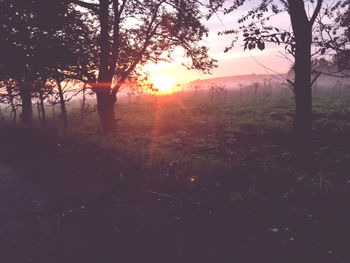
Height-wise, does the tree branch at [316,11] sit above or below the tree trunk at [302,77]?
above

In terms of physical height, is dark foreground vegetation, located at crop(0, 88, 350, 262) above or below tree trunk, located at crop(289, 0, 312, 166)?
below

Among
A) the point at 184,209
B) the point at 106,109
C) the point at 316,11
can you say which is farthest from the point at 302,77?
the point at 106,109

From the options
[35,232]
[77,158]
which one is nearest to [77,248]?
[35,232]

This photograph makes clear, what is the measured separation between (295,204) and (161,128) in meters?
13.6

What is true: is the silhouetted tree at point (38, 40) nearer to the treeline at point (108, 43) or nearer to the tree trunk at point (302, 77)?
the treeline at point (108, 43)

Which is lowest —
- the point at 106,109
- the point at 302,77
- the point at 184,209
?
the point at 184,209

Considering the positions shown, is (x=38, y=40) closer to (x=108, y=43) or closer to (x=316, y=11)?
(x=108, y=43)

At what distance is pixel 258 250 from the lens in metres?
3.84

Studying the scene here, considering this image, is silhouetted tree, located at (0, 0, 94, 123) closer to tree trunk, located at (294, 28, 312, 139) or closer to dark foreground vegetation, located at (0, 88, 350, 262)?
dark foreground vegetation, located at (0, 88, 350, 262)

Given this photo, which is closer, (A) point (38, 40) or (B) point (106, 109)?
(A) point (38, 40)

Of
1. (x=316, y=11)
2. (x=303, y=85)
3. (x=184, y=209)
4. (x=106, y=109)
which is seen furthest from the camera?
(x=106, y=109)

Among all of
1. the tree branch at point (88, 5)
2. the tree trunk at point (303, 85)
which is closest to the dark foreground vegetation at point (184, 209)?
the tree trunk at point (303, 85)

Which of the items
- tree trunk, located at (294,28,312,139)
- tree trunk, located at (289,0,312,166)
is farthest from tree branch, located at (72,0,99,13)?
tree trunk, located at (294,28,312,139)

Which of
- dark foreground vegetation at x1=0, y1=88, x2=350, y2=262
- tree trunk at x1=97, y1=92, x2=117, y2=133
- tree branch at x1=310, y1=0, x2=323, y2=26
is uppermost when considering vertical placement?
tree branch at x1=310, y1=0, x2=323, y2=26
